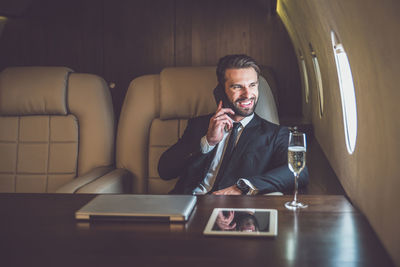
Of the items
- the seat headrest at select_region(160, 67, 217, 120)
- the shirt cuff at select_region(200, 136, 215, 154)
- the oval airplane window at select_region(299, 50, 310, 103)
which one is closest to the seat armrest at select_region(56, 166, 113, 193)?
the seat headrest at select_region(160, 67, 217, 120)

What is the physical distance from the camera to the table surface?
1003 millimetres

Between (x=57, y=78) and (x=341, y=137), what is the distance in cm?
173

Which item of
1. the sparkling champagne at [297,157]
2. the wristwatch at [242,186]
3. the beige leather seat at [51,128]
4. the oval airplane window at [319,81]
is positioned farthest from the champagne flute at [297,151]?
the oval airplane window at [319,81]

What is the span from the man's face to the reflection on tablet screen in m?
0.98

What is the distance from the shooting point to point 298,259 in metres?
0.99

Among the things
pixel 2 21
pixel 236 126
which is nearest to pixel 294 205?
pixel 236 126

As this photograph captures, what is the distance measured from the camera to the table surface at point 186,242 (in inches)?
39.5

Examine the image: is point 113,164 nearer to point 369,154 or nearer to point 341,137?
point 341,137

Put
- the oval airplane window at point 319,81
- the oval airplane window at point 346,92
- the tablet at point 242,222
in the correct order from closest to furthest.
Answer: the tablet at point 242,222 → the oval airplane window at point 346,92 → the oval airplane window at point 319,81

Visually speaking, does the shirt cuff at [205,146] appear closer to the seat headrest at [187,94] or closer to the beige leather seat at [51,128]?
the seat headrest at [187,94]

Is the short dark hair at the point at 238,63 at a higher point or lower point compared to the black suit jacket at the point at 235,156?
higher

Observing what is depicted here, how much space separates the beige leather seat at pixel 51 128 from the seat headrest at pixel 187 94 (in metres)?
0.41

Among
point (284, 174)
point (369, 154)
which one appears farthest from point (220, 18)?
point (369, 154)

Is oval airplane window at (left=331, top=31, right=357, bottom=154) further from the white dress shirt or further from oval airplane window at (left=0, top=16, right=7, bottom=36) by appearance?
oval airplane window at (left=0, top=16, right=7, bottom=36)
